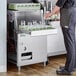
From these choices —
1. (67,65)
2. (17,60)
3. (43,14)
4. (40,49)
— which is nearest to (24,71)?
(17,60)

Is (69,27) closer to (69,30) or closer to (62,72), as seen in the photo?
(69,30)

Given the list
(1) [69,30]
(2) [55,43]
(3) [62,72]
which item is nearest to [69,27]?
(1) [69,30]

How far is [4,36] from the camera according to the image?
3.04 metres

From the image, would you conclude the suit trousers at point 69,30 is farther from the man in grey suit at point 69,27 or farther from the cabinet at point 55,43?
the cabinet at point 55,43

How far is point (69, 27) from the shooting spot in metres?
2.88

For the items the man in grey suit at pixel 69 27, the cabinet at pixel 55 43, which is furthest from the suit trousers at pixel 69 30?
the cabinet at pixel 55 43

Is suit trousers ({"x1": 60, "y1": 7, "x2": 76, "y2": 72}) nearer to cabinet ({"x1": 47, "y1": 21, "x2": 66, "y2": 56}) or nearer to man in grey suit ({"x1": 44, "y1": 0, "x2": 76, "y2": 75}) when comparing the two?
man in grey suit ({"x1": 44, "y1": 0, "x2": 76, "y2": 75})

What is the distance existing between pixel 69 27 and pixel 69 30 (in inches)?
1.5

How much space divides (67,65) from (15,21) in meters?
0.95

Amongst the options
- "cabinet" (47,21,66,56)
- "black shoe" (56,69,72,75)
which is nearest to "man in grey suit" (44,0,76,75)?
"black shoe" (56,69,72,75)

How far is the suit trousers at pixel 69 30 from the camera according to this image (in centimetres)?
285

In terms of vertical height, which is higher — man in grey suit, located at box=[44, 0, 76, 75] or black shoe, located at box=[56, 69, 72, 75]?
man in grey suit, located at box=[44, 0, 76, 75]

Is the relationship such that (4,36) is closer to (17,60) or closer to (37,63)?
(17,60)

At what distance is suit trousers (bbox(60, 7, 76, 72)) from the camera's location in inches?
112
